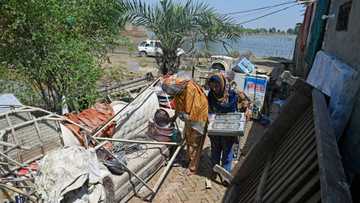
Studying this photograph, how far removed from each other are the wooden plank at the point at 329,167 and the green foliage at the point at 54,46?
5.41 m

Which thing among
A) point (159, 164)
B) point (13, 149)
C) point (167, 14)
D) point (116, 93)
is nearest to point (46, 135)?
point (13, 149)

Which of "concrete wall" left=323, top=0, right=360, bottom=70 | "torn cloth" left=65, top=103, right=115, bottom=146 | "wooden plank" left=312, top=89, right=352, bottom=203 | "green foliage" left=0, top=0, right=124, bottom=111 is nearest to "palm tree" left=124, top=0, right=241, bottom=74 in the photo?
"green foliage" left=0, top=0, right=124, bottom=111

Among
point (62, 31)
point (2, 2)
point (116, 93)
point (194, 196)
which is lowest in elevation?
point (194, 196)

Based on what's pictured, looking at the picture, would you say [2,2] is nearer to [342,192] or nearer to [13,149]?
[13,149]

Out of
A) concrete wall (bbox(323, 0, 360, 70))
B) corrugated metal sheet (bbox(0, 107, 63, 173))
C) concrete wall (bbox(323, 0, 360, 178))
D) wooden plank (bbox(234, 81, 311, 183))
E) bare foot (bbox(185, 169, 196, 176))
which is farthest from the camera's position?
bare foot (bbox(185, 169, 196, 176))

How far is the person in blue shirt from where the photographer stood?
5625mm

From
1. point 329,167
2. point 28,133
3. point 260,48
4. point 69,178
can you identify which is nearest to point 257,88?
point 28,133

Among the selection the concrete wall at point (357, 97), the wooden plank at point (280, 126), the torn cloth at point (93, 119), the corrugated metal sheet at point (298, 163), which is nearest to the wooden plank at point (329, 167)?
the corrugated metal sheet at point (298, 163)

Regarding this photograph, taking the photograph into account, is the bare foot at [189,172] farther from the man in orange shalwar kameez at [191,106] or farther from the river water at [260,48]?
the river water at [260,48]

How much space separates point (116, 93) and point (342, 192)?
8526 millimetres

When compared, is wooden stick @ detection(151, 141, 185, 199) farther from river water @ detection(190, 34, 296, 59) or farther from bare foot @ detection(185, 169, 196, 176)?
river water @ detection(190, 34, 296, 59)

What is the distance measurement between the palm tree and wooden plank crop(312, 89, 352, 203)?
755 cm

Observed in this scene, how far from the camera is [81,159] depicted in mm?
3729

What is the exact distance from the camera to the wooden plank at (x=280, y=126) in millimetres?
3402
